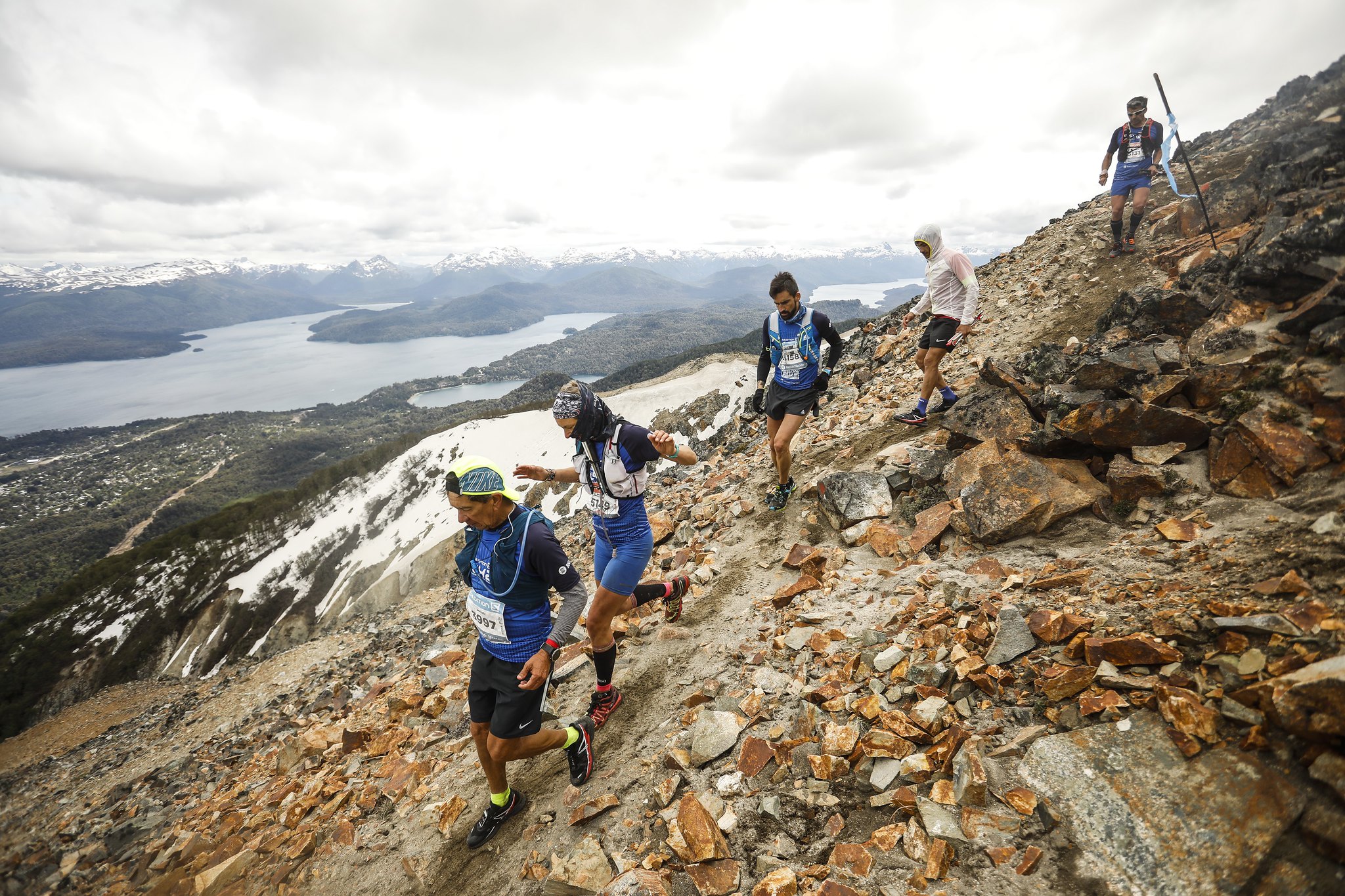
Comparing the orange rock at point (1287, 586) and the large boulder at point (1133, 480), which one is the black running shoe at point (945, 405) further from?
the orange rock at point (1287, 586)

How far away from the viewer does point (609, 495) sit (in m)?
4.62

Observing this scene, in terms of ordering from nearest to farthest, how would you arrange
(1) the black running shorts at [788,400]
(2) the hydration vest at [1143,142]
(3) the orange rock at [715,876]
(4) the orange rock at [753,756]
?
(3) the orange rock at [715,876]
(4) the orange rock at [753,756]
(1) the black running shorts at [788,400]
(2) the hydration vest at [1143,142]

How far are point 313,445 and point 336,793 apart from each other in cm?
17477

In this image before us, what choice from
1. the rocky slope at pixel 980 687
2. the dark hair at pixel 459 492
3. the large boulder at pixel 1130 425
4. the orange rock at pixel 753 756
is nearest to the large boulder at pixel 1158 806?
the rocky slope at pixel 980 687

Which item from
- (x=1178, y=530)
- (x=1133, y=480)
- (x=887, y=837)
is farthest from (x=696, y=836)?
(x=1133, y=480)

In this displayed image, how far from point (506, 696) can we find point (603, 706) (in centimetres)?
130

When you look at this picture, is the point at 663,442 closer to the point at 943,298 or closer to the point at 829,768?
the point at 829,768

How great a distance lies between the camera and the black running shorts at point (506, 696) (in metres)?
3.82

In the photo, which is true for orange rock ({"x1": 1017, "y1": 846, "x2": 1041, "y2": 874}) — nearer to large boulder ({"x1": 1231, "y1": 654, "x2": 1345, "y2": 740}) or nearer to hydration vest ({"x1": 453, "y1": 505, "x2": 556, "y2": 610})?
large boulder ({"x1": 1231, "y1": 654, "x2": 1345, "y2": 740})

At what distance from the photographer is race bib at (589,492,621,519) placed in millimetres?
4609

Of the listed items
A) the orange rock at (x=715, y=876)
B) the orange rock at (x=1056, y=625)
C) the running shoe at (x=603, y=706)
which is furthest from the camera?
the running shoe at (x=603, y=706)

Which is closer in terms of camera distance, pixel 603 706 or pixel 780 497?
pixel 603 706

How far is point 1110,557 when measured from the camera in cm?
378

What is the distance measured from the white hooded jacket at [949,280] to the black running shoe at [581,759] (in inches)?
268
